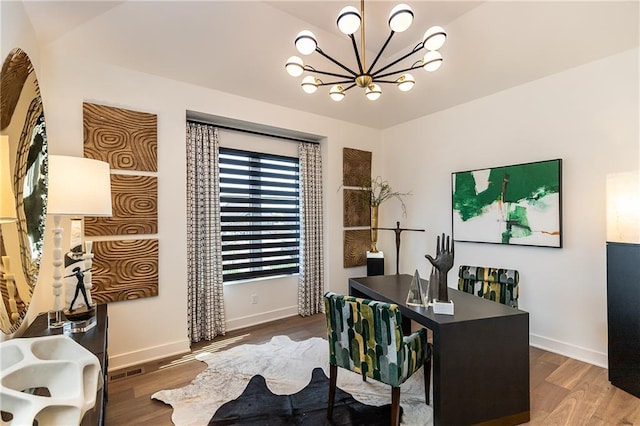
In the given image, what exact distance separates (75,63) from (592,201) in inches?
196

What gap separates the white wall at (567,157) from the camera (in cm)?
275

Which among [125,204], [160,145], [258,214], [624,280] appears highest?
[160,145]

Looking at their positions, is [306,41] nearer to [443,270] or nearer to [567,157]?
[443,270]

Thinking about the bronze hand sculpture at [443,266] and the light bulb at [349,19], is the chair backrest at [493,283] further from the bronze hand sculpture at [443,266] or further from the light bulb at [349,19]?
the light bulb at [349,19]

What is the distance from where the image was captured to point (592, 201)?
113 inches

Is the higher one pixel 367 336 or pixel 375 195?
pixel 375 195

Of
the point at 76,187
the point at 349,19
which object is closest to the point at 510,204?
the point at 349,19

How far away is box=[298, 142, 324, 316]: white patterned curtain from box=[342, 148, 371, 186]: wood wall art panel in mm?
410

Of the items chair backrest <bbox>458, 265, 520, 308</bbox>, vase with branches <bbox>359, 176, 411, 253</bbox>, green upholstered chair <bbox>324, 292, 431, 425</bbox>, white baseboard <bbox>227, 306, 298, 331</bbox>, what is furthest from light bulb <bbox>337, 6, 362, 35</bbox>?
white baseboard <bbox>227, 306, 298, 331</bbox>

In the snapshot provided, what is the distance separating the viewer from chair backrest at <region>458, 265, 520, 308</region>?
8.73 ft

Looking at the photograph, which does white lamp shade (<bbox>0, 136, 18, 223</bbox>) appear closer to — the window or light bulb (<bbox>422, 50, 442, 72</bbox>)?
light bulb (<bbox>422, 50, 442, 72</bbox>)

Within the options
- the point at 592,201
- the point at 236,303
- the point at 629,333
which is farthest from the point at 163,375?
the point at 592,201

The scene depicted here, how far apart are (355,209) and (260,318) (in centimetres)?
216

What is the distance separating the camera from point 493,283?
279 cm
